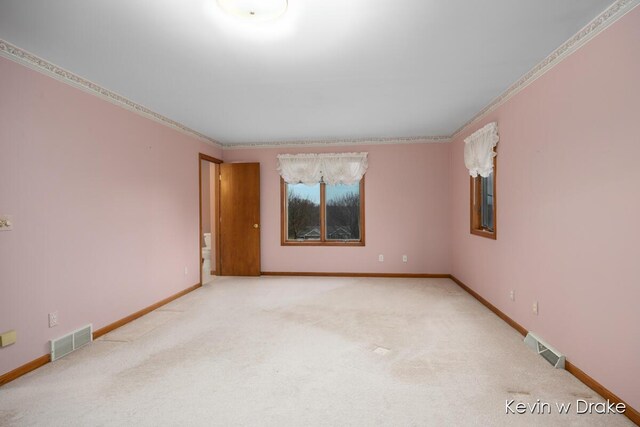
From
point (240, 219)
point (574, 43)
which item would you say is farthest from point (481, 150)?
point (240, 219)

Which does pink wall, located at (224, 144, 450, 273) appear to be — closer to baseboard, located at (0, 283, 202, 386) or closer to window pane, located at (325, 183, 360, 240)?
window pane, located at (325, 183, 360, 240)

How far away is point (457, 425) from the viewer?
1805mm

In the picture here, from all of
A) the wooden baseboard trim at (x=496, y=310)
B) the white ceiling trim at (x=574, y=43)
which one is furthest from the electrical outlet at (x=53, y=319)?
the white ceiling trim at (x=574, y=43)

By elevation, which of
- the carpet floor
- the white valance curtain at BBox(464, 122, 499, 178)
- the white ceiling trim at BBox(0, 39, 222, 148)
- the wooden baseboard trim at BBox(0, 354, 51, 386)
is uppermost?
the white ceiling trim at BBox(0, 39, 222, 148)

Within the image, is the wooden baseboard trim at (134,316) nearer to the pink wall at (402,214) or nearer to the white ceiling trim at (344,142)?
the pink wall at (402,214)

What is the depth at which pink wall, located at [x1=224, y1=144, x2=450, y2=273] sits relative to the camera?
5.51 meters

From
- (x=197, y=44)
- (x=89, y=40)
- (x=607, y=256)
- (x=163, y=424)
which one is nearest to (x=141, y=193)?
(x=89, y=40)

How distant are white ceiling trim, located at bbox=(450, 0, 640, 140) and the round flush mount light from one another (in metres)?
1.96

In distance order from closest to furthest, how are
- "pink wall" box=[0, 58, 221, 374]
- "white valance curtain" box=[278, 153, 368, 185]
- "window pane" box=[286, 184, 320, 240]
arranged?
"pink wall" box=[0, 58, 221, 374] < "white valance curtain" box=[278, 153, 368, 185] < "window pane" box=[286, 184, 320, 240]

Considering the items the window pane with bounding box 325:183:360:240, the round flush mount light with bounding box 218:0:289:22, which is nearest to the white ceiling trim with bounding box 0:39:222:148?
the round flush mount light with bounding box 218:0:289:22

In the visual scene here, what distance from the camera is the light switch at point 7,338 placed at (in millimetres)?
2241

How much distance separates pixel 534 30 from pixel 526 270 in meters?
2.04

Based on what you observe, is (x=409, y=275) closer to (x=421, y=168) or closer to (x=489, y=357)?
(x=421, y=168)

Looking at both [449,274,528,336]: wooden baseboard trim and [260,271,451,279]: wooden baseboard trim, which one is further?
[260,271,451,279]: wooden baseboard trim
